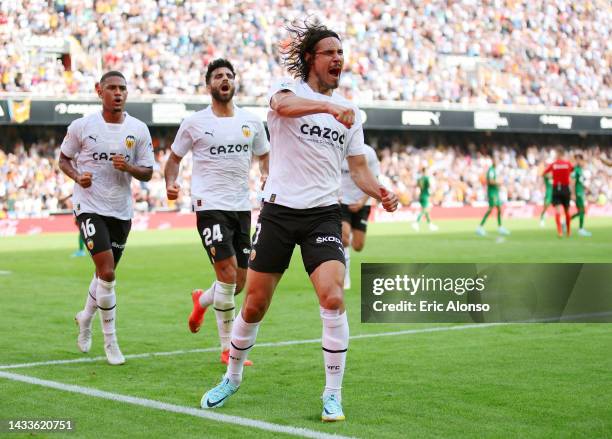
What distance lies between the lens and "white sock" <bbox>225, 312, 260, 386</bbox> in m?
6.78

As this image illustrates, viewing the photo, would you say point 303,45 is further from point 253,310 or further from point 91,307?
point 91,307

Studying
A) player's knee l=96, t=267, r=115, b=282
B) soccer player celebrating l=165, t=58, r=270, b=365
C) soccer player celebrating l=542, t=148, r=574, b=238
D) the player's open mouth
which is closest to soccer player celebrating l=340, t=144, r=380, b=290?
soccer player celebrating l=165, t=58, r=270, b=365

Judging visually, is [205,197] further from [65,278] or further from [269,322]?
[65,278]

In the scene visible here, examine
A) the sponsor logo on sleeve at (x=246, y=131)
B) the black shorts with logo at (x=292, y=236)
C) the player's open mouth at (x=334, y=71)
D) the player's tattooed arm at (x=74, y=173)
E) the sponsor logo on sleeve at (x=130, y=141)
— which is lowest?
the black shorts with logo at (x=292, y=236)

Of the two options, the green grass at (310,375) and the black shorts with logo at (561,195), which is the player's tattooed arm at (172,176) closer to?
the green grass at (310,375)

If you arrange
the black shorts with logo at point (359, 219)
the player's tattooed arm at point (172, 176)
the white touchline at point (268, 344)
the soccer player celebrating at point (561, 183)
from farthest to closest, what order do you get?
the soccer player celebrating at point (561, 183)
the black shorts with logo at point (359, 219)
the player's tattooed arm at point (172, 176)
the white touchline at point (268, 344)

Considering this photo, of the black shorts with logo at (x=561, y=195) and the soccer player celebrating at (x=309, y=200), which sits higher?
the soccer player celebrating at (x=309, y=200)

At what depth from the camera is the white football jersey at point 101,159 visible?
29.4 feet

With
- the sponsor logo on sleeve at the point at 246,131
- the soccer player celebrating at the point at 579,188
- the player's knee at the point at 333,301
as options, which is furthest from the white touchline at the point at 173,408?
the soccer player celebrating at the point at 579,188

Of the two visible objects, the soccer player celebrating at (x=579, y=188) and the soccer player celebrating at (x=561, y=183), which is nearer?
the soccer player celebrating at (x=561, y=183)

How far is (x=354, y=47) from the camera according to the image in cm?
4322

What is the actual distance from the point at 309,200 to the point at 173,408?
1.58 metres

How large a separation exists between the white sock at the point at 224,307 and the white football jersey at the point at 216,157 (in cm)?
68

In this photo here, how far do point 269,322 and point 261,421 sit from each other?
509cm
